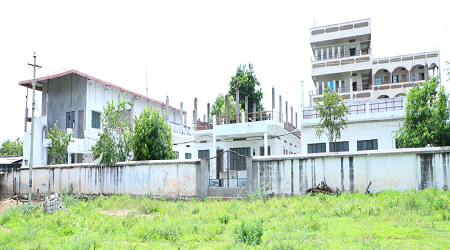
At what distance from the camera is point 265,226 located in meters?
11.1

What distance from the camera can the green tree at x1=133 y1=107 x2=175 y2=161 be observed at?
818 inches

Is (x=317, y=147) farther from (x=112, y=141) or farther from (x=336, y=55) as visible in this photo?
(x=336, y=55)

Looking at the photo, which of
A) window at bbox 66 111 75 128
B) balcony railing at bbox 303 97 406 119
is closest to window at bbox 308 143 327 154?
balcony railing at bbox 303 97 406 119

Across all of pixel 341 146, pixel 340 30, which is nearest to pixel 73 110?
pixel 341 146

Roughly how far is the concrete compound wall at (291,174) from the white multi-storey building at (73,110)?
7.69m

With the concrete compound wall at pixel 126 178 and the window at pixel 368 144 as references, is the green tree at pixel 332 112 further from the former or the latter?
the concrete compound wall at pixel 126 178

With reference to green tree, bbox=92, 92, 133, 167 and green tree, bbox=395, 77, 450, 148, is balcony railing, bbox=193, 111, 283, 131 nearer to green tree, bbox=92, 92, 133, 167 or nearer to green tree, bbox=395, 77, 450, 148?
green tree, bbox=92, 92, 133, 167

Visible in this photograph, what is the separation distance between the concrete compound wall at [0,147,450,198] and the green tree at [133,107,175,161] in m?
0.96

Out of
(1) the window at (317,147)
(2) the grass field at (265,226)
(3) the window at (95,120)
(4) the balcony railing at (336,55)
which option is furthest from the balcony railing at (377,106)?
(3) the window at (95,120)

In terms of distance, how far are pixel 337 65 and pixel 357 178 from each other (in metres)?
20.8

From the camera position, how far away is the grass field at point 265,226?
886cm

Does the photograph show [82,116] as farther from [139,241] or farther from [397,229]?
[397,229]

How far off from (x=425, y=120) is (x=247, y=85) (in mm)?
19667

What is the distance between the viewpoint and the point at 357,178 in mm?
15797
